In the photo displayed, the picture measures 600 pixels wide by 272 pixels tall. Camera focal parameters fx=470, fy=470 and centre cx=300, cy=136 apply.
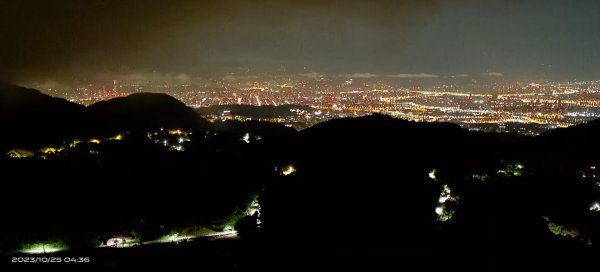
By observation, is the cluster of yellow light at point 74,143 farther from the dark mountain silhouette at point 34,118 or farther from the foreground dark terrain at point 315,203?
the foreground dark terrain at point 315,203

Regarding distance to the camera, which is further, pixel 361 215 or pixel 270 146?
pixel 270 146

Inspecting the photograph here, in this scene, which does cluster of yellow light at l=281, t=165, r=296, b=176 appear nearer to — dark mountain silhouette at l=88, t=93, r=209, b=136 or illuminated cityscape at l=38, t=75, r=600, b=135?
dark mountain silhouette at l=88, t=93, r=209, b=136

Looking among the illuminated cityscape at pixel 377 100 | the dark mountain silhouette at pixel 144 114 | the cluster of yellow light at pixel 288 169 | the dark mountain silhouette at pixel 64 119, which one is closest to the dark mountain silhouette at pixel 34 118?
the dark mountain silhouette at pixel 64 119

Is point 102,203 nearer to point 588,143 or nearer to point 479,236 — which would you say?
point 479,236

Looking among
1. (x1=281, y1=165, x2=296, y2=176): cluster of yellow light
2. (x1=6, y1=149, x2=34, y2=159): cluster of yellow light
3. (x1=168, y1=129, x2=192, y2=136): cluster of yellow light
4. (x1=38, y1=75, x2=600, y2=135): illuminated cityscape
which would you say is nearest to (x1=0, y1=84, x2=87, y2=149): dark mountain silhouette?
(x1=6, y1=149, x2=34, y2=159): cluster of yellow light

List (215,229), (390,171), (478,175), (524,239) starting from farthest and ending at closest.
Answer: (478,175)
(390,171)
(215,229)
(524,239)

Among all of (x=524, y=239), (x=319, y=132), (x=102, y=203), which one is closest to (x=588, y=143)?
(x=319, y=132)
